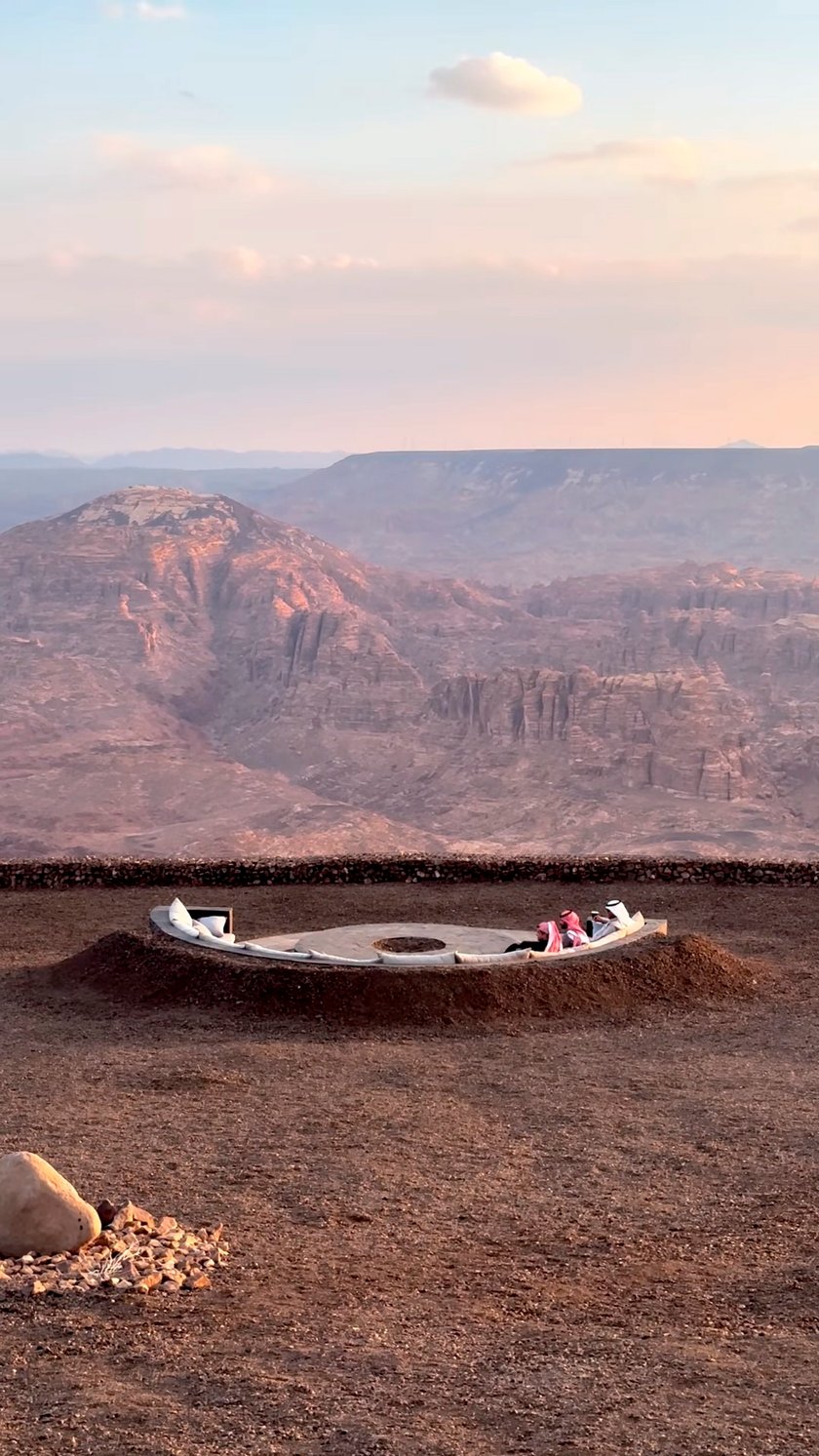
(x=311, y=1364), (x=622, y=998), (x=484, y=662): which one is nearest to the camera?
(x=311, y=1364)

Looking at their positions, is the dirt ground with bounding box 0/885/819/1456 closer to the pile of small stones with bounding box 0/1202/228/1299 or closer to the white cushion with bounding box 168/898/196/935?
the pile of small stones with bounding box 0/1202/228/1299

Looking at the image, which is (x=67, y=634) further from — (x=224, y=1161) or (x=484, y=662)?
(x=224, y=1161)

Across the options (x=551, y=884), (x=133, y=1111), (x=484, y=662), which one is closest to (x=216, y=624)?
(x=484, y=662)

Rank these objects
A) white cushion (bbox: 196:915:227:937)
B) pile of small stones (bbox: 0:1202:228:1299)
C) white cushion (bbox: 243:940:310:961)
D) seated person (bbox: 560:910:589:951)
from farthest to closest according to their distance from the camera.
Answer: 1. white cushion (bbox: 196:915:227:937)
2. seated person (bbox: 560:910:589:951)
3. white cushion (bbox: 243:940:310:961)
4. pile of small stones (bbox: 0:1202:228:1299)

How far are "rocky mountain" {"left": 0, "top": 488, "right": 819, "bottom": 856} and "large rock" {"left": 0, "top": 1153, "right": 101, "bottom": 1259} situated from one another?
9344 cm

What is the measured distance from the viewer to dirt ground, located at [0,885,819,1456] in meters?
8.18

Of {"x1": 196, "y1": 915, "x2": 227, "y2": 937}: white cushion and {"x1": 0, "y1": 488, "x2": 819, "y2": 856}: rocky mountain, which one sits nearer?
{"x1": 196, "y1": 915, "x2": 227, "y2": 937}: white cushion

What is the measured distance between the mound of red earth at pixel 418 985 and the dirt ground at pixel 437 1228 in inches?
16.9

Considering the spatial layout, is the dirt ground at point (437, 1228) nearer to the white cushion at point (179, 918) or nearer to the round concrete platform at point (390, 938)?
the white cushion at point (179, 918)

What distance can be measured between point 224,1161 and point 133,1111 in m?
2.19

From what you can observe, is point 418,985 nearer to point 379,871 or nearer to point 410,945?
point 410,945

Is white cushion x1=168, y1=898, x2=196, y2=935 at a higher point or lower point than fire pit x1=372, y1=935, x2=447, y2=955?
higher

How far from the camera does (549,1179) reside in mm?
13539

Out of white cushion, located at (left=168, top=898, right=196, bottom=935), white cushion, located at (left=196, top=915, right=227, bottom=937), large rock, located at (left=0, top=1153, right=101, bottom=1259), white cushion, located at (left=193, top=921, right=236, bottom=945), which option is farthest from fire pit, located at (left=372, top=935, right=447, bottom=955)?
large rock, located at (left=0, top=1153, right=101, bottom=1259)
